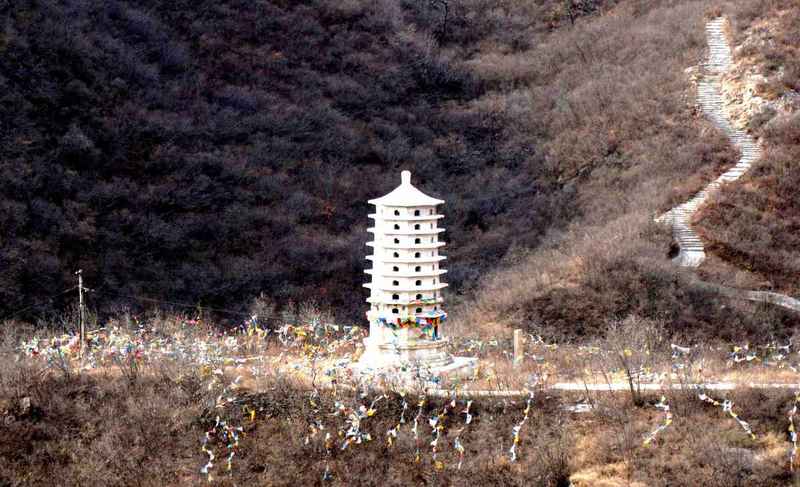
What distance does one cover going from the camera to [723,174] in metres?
41.0

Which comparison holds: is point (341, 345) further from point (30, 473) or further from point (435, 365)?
point (30, 473)

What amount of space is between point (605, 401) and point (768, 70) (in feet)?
90.6

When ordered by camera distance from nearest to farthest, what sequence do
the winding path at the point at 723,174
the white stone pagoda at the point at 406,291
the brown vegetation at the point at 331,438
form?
the brown vegetation at the point at 331,438, the white stone pagoda at the point at 406,291, the winding path at the point at 723,174

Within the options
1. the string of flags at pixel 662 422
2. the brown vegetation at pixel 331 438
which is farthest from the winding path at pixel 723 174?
the brown vegetation at pixel 331 438

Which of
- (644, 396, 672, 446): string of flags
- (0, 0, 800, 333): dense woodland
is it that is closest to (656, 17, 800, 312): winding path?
(0, 0, 800, 333): dense woodland

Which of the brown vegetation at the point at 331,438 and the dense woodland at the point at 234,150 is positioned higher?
the dense woodland at the point at 234,150

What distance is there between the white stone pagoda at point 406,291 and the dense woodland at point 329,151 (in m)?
12.3

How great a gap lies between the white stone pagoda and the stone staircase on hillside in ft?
52.8

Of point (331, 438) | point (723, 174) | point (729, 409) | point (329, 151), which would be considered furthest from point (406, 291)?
point (329, 151)

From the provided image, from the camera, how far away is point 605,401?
22406mm

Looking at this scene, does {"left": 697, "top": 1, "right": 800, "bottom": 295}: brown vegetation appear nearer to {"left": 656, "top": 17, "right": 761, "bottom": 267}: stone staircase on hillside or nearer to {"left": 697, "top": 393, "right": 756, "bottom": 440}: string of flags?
{"left": 656, "top": 17, "right": 761, "bottom": 267}: stone staircase on hillside


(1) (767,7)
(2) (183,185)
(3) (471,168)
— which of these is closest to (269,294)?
(2) (183,185)

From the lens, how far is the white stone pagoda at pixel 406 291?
23016mm

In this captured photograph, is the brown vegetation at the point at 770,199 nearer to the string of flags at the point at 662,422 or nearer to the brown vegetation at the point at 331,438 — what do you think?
the string of flags at the point at 662,422
